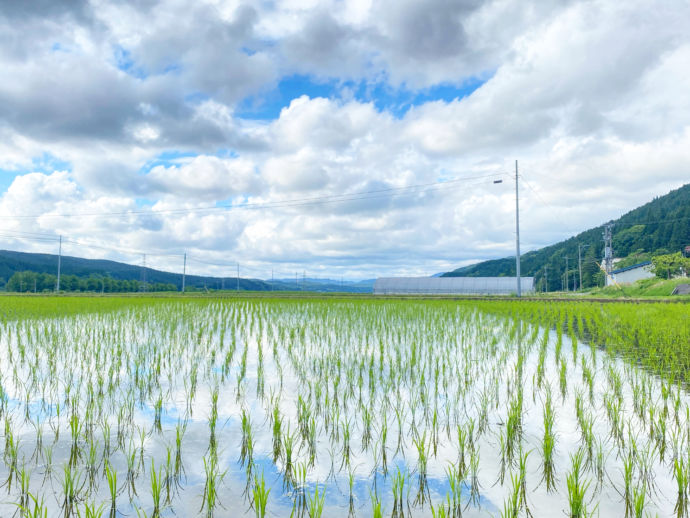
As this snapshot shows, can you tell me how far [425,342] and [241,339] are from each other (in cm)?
391

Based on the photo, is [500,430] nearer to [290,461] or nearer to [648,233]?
[290,461]

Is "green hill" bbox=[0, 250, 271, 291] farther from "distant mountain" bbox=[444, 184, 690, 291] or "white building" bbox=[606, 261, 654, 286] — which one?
"white building" bbox=[606, 261, 654, 286]

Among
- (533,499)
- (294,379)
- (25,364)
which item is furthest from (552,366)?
(25,364)

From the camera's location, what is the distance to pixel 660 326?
959 centimetres

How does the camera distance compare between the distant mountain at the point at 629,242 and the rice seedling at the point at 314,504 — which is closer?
the rice seedling at the point at 314,504

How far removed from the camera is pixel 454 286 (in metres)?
53.2

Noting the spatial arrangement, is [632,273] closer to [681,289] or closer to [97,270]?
[681,289]

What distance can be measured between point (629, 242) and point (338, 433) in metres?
89.5

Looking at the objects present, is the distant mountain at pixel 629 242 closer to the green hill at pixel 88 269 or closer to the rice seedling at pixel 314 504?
the rice seedling at pixel 314 504

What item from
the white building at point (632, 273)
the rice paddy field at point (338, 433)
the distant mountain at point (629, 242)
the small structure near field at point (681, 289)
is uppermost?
the distant mountain at point (629, 242)

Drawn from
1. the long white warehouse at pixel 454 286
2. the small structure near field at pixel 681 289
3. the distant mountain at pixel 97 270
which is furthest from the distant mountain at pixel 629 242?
the distant mountain at pixel 97 270

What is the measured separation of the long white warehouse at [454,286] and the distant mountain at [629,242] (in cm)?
1955

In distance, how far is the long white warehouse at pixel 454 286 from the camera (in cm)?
5122

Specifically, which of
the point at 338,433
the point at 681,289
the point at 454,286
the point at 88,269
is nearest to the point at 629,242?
the point at 454,286
